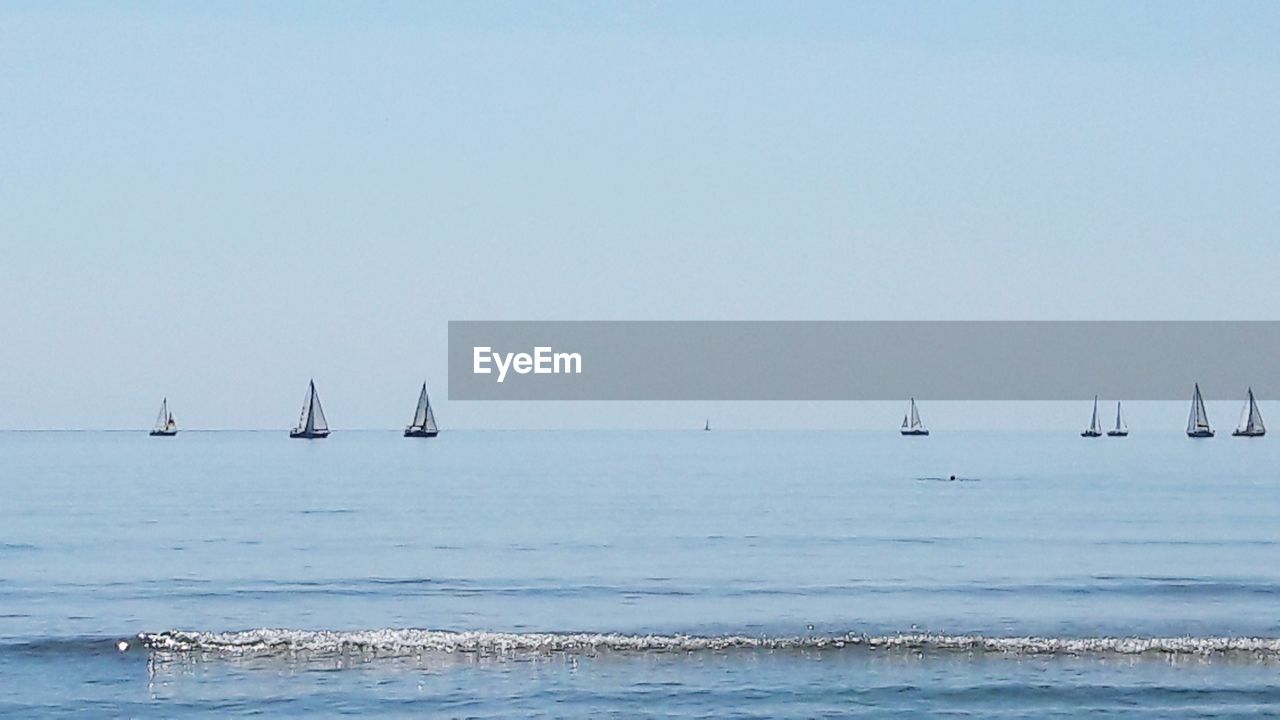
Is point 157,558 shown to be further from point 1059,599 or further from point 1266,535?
point 1266,535

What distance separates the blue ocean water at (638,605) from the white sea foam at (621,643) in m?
0.11

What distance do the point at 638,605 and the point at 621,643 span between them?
7.70 m

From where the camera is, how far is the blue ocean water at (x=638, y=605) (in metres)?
29.8

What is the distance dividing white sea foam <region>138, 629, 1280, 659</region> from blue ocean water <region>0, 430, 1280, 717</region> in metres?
0.11

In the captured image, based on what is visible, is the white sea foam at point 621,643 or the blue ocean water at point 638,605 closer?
the blue ocean water at point 638,605

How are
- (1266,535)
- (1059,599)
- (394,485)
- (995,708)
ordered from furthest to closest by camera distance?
(394,485)
(1266,535)
(1059,599)
(995,708)

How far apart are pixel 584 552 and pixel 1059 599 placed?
1847 centimetres

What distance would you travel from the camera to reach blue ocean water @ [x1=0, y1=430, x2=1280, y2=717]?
1172 inches

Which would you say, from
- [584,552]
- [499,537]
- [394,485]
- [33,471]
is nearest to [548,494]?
[394,485]

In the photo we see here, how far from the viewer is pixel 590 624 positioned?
39250 mm

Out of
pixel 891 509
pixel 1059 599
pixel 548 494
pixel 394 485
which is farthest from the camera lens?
pixel 394 485

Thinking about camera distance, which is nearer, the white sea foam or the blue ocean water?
the blue ocean water

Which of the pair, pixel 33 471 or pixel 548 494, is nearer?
pixel 548 494

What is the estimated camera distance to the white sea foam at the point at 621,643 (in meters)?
34.0
